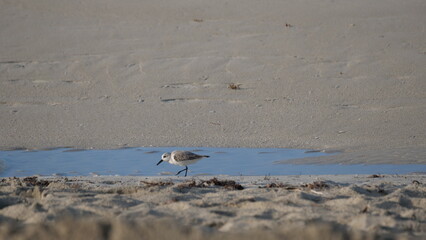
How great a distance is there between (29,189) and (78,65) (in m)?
8.26

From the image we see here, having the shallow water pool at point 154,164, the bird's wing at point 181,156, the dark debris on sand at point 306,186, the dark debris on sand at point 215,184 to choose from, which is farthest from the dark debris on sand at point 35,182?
the dark debris on sand at point 306,186

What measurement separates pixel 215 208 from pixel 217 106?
6.24 m

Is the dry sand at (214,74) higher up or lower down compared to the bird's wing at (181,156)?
higher up

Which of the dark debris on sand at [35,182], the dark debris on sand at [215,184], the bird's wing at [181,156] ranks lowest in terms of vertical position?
the dark debris on sand at [35,182]

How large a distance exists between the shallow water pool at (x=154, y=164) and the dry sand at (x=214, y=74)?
0.37 meters

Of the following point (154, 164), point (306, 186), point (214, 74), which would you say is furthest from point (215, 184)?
point (214, 74)

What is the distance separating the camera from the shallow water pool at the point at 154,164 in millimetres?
8438

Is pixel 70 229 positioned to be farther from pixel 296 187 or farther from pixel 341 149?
pixel 341 149

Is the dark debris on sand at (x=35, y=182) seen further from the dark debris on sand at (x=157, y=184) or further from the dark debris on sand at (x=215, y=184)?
the dark debris on sand at (x=215, y=184)

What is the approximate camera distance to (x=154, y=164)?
29.6 feet

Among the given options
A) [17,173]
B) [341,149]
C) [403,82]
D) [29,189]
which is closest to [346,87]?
[403,82]

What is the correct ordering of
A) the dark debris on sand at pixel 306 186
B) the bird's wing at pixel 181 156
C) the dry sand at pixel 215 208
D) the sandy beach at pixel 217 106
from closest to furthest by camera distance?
the dry sand at pixel 215 208 → the sandy beach at pixel 217 106 → the dark debris on sand at pixel 306 186 → the bird's wing at pixel 181 156

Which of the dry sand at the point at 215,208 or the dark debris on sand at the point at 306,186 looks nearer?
the dry sand at the point at 215,208

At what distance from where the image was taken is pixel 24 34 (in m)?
16.6
